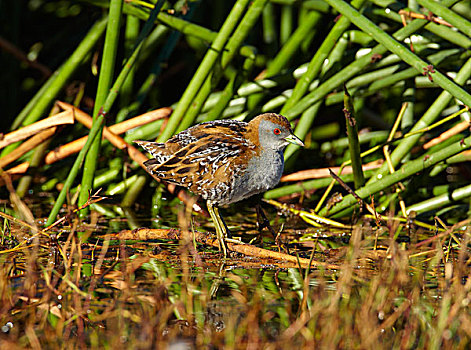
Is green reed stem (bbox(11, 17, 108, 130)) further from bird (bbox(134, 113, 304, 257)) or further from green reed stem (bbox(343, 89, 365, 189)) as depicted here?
green reed stem (bbox(343, 89, 365, 189))

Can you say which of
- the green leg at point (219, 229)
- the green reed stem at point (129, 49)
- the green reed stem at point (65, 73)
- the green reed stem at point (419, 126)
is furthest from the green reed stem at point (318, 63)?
the green reed stem at point (65, 73)

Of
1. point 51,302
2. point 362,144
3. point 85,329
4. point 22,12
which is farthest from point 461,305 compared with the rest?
point 22,12

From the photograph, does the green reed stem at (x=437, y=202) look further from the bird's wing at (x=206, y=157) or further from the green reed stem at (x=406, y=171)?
the bird's wing at (x=206, y=157)

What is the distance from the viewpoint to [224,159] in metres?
4.06

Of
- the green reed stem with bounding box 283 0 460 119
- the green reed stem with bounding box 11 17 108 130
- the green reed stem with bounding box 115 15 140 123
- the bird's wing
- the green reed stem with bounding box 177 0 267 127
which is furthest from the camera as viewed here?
the green reed stem with bounding box 115 15 140 123

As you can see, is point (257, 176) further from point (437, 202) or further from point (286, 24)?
point (286, 24)

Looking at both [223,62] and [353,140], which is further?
[223,62]

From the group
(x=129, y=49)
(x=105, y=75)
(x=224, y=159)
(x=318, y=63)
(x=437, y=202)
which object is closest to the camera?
(x=224, y=159)

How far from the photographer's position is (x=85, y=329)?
2.68 m

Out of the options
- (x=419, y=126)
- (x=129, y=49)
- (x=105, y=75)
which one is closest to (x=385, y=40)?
(x=419, y=126)

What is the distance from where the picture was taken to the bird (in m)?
4.06

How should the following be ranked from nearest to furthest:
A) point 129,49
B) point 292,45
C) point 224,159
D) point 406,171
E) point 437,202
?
point 224,159 < point 406,171 < point 437,202 < point 292,45 < point 129,49

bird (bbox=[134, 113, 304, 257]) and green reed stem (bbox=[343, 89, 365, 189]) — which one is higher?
green reed stem (bbox=[343, 89, 365, 189])

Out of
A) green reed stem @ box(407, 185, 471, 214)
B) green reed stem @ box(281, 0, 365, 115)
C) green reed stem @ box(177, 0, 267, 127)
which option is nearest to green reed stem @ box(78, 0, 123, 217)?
green reed stem @ box(177, 0, 267, 127)
